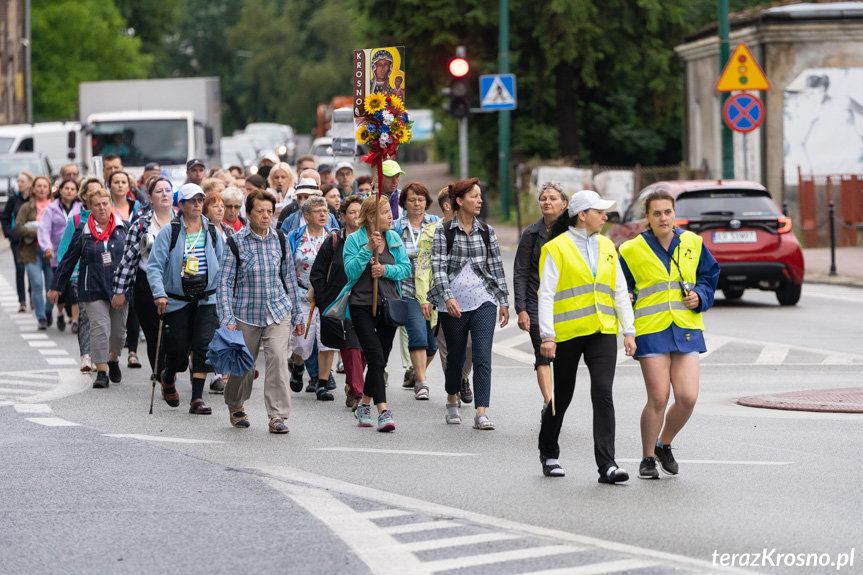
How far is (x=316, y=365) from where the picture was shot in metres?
12.2

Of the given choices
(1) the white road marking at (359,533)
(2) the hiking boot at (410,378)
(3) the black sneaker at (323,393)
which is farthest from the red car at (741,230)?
(1) the white road marking at (359,533)

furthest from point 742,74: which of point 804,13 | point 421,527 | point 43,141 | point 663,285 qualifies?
point 43,141

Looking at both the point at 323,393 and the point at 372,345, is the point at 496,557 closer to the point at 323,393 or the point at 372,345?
the point at 372,345

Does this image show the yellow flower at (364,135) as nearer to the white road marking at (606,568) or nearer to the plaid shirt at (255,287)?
the plaid shirt at (255,287)

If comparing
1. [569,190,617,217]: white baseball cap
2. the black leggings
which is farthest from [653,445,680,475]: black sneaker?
the black leggings

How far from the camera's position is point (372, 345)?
9961 mm

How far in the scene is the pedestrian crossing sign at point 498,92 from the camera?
1199 inches

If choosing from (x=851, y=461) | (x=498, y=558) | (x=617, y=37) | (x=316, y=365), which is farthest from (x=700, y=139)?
(x=498, y=558)

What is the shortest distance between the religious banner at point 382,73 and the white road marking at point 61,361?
374 cm

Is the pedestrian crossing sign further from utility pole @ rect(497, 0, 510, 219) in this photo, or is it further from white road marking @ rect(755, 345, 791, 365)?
white road marking @ rect(755, 345, 791, 365)

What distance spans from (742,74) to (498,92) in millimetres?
9227

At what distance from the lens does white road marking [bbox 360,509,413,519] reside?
7059 mm

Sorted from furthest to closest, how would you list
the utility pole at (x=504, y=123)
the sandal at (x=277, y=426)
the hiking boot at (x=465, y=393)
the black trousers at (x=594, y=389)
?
1. the utility pole at (x=504, y=123)
2. the hiking boot at (x=465, y=393)
3. the sandal at (x=277, y=426)
4. the black trousers at (x=594, y=389)

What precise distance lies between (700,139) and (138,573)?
3228 centimetres
